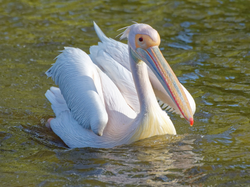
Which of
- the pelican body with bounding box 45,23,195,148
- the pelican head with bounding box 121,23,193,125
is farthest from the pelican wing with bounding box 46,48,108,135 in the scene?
the pelican head with bounding box 121,23,193,125

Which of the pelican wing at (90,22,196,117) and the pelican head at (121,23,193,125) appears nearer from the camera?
the pelican head at (121,23,193,125)

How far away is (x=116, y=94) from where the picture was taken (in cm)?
429

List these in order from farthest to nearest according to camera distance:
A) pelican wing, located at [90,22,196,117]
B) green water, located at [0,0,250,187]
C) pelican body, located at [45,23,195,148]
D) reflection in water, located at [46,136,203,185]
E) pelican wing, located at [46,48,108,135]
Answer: pelican wing, located at [90,22,196,117] → pelican wing, located at [46,48,108,135] → pelican body, located at [45,23,195,148] → green water, located at [0,0,250,187] → reflection in water, located at [46,136,203,185]

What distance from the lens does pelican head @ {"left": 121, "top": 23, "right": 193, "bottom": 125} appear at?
3.67m

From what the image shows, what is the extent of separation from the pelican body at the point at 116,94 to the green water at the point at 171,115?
15cm

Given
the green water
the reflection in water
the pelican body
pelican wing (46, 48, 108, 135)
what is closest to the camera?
the reflection in water

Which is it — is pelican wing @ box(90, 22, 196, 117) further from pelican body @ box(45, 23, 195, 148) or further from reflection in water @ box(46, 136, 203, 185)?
reflection in water @ box(46, 136, 203, 185)

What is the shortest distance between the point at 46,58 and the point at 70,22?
1511 millimetres

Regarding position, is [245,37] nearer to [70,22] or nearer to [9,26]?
[70,22]

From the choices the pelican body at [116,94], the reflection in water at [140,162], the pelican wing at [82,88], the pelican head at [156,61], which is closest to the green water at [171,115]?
the reflection in water at [140,162]

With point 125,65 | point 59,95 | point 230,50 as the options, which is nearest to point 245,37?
point 230,50

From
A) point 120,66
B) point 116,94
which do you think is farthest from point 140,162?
point 120,66

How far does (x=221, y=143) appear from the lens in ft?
13.4

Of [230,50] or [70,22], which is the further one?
[70,22]
